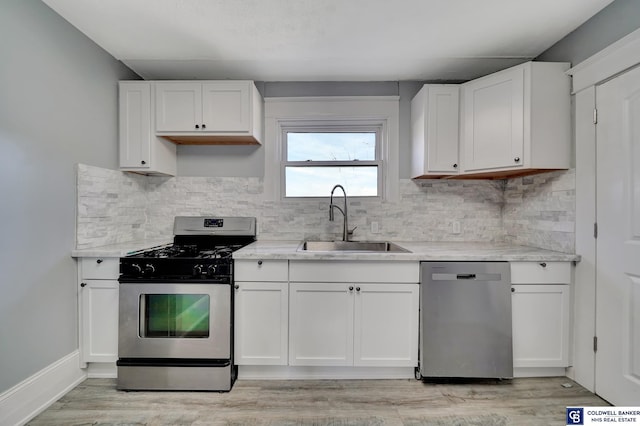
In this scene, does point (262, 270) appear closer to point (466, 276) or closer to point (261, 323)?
point (261, 323)

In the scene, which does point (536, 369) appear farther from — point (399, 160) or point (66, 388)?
point (66, 388)

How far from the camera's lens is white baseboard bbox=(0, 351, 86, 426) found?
64.4 inches

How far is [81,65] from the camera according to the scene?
6.99 feet

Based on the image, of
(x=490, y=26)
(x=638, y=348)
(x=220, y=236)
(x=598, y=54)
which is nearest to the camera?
(x=638, y=348)

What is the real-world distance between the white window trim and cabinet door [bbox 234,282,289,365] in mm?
1073

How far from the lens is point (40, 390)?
181 cm

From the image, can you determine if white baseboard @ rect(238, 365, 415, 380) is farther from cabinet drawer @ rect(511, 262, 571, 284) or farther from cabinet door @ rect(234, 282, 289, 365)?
cabinet drawer @ rect(511, 262, 571, 284)

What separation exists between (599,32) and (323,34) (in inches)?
69.7

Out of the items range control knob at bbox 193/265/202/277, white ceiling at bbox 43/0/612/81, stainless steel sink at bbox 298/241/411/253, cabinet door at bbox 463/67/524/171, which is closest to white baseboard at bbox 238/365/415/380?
range control knob at bbox 193/265/202/277

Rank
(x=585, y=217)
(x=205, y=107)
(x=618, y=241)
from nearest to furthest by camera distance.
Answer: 1. (x=618, y=241)
2. (x=585, y=217)
3. (x=205, y=107)

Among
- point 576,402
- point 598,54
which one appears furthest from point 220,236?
point 598,54

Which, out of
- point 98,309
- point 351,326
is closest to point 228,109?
point 98,309

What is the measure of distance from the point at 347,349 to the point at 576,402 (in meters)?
1.47

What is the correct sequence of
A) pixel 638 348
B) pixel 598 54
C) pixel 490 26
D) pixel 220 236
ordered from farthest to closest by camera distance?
pixel 220 236, pixel 490 26, pixel 598 54, pixel 638 348
